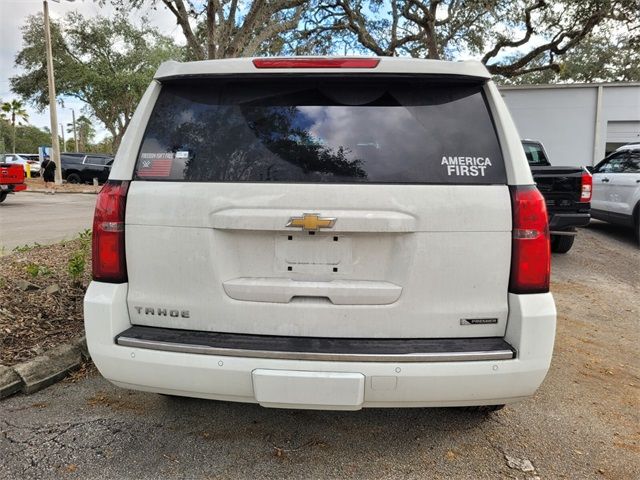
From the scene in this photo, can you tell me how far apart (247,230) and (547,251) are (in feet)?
4.51

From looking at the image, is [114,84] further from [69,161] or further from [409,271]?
[409,271]

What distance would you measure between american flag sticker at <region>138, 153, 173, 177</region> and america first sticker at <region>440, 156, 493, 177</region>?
1.30 metres

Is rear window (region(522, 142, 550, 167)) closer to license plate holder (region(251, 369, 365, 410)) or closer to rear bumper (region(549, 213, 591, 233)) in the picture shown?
rear bumper (region(549, 213, 591, 233))

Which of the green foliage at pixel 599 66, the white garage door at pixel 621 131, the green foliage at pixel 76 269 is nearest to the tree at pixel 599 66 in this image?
the green foliage at pixel 599 66

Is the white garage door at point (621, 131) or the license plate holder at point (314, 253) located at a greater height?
the white garage door at point (621, 131)

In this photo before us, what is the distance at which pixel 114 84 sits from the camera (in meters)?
28.8

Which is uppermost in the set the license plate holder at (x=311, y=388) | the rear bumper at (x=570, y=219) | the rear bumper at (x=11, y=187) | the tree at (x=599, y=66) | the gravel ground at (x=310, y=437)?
the tree at (x=599, y=66)

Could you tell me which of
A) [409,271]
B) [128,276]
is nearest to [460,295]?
[409,271]

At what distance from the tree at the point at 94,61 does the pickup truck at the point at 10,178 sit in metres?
16.6

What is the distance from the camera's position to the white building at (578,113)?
17000mm

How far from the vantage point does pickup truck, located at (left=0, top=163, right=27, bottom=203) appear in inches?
540

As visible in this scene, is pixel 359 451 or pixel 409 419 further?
pixel 409 419

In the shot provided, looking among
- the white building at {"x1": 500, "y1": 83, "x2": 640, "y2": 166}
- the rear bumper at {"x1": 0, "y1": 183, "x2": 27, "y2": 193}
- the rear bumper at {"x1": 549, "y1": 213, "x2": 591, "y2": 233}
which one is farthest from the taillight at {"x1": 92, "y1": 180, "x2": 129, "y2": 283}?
the white building at {"x1": 500, "y1": 83, "x2": 640, "y2": 166}

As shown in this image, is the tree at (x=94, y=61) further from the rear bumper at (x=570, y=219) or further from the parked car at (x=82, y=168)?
the rear bumper at (x=570, y=219)
